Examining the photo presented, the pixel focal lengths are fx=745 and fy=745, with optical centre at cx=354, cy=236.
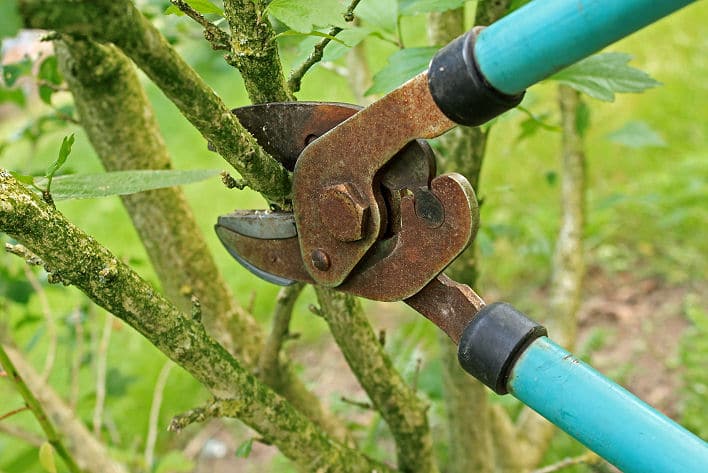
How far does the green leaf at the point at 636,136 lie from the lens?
207 cm

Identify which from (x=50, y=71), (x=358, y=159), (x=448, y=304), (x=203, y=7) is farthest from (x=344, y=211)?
(x=50, y=71)

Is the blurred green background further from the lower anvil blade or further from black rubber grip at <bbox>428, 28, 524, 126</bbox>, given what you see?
black rubber grip at <bbox>428, 28, 524, 126</bbox>

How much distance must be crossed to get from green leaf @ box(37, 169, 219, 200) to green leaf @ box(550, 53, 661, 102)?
54 cm

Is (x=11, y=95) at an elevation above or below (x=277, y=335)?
above

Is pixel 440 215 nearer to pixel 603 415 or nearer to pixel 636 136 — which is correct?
pixel 603 415

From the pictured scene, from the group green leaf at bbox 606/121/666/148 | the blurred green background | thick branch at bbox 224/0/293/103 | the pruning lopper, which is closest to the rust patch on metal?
the pruning lopper

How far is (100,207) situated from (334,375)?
5.82 ft

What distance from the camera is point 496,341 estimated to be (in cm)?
81

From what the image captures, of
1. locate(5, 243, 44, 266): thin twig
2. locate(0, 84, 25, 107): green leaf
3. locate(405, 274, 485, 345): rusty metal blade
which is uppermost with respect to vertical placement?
locate(0, 84, 25, 107): green leaf

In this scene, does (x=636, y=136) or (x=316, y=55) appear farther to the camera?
(x=636, y=136)

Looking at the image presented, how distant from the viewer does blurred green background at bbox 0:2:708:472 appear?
211cm

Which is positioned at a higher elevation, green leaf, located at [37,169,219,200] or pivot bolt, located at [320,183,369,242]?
green leaf, located at [37,169,219,200]

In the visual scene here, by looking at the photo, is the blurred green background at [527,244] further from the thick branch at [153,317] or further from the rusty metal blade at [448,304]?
the rusty metal blade at [448,304]

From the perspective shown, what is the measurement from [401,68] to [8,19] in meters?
0.66
